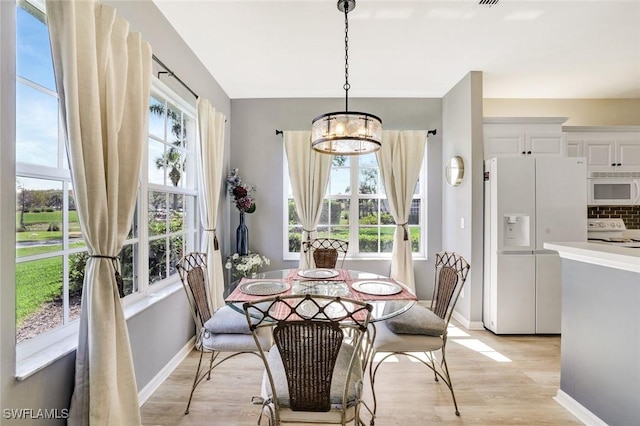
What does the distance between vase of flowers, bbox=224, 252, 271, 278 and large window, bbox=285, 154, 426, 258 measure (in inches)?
16.1

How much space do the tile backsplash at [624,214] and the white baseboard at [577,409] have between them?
288 centimetres

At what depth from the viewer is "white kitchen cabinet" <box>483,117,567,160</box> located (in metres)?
3.23

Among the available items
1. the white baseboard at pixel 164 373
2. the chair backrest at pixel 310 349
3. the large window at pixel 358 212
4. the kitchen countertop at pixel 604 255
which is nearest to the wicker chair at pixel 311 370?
the chair backrest at pixel 310 349

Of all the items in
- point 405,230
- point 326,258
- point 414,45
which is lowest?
point 326,258

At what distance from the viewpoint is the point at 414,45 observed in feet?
8.46

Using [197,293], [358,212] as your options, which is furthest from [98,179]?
[358,212]

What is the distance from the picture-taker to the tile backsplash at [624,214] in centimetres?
371

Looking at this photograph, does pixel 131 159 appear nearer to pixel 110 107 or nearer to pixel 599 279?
pixel 110 107

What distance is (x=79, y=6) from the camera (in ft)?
4.16

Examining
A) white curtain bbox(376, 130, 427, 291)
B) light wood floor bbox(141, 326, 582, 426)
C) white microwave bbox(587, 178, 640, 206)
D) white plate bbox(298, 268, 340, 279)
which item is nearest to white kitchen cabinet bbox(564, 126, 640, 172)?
white microwave bbox(587, 178, 640, 206)

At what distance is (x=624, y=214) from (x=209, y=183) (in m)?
5.19

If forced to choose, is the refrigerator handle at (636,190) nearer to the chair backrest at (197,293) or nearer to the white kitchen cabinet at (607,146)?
the white kitchen cabinet at (607,146)

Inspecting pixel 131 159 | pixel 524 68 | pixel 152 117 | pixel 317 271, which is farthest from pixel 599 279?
pixel 152 117

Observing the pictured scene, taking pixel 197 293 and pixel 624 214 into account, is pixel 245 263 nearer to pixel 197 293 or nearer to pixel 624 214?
pixel 197 293
